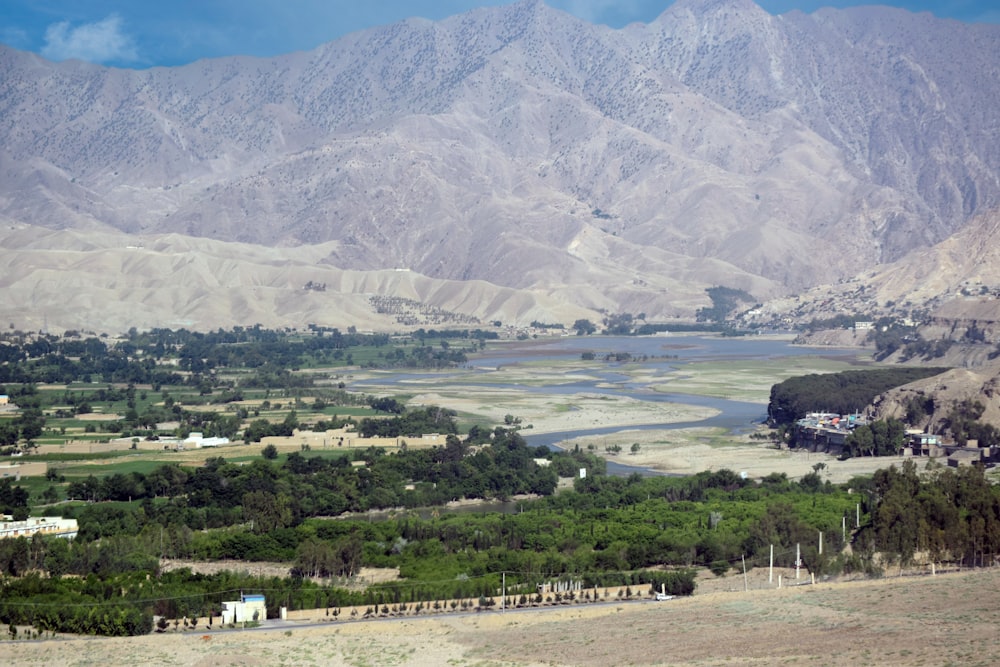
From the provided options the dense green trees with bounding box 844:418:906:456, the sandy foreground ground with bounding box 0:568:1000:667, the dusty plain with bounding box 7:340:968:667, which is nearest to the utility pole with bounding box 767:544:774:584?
the dusty plain with bounding box 7:340:968:667

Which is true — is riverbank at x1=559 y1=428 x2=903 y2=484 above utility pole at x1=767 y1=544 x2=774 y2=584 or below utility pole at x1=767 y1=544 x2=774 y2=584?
above

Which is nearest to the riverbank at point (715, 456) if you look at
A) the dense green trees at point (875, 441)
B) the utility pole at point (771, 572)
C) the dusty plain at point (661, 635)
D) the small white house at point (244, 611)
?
the dense green trees at point (875, 441)

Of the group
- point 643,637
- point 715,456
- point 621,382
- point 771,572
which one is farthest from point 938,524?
point 621,382

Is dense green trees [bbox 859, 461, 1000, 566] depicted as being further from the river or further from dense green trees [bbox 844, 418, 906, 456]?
dense green trees [bbox 844, 418, 906, 456]

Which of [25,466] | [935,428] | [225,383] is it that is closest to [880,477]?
[935,428]

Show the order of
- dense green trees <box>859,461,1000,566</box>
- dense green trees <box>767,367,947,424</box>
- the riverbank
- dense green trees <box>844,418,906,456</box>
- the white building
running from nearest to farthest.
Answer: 1. dense green trees <box>859,461,1000,566</box>
2. the white building
3. the riverbank
4. dense green trees <box>844,418,906,456</box>
5. dense green trees <box>767,367,947,424</box>

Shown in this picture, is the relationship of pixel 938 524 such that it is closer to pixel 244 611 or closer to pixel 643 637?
pixel 643 637

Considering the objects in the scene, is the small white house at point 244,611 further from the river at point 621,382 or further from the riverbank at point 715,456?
the river at point 621,382

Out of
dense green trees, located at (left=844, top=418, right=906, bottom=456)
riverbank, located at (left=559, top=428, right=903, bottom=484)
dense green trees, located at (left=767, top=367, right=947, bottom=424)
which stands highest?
dense green trees, located at (left=767, top=367, right=947, bottom=424)

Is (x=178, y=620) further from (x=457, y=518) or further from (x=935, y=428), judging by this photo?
(x=935, y=428)
